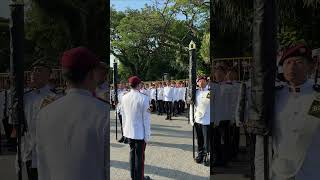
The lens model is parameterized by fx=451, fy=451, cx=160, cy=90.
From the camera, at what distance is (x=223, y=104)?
7.36 ft

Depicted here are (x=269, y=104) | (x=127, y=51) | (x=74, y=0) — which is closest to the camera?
(x=269, y=104)

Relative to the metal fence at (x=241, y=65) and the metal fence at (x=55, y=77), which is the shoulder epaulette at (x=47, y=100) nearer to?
the metal fence at (x=55, y=77)

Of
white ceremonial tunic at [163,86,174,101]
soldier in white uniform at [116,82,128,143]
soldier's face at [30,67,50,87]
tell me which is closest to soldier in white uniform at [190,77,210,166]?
white ceremonial tunic at [163,86,174,101]

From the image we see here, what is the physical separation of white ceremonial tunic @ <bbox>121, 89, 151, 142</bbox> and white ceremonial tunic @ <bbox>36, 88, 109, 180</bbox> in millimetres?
923

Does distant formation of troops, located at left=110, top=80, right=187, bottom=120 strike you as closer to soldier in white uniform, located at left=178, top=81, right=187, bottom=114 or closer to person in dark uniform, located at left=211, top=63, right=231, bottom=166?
A: soldier in white uniform, located at left=178, top=81, right=187, bottom=114

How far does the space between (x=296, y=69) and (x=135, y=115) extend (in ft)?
6.24

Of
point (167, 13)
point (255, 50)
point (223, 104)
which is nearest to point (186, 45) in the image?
point (167, 13)

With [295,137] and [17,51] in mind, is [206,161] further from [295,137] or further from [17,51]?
[17,51]

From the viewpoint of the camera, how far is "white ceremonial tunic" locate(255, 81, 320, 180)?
1.88 meters

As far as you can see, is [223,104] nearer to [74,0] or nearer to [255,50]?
[255,50]

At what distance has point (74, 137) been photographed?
6.18 feet

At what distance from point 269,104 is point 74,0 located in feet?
3.36

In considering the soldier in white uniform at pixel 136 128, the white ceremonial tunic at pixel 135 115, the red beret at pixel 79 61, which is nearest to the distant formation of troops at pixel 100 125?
the red beret at pixel 79 61

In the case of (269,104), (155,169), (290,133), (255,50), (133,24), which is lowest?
(155,169)
